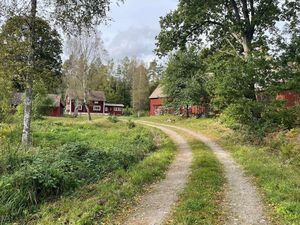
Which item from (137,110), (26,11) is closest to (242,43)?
(26,11)

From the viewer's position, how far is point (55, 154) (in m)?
13.9

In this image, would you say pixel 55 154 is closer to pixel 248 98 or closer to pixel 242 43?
pixel 248 98

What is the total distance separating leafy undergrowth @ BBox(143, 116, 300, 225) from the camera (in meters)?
8.04

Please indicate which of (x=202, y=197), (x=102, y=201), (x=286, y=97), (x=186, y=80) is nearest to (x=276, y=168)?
(x=202, y=197)

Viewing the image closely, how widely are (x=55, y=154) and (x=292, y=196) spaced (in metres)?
9.06

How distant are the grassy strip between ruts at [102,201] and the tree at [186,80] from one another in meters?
27.7

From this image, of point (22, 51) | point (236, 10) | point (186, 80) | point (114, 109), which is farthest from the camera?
point (114, 109)

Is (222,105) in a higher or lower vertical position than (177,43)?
lower

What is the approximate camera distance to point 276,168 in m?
12.7

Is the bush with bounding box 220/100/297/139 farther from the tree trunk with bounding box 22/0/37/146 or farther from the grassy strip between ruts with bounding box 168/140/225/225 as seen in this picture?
the tree trunk with bounding box 22/0/37/146

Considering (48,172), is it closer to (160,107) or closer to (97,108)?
(160,107)

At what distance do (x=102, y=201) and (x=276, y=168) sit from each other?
7.02 meters

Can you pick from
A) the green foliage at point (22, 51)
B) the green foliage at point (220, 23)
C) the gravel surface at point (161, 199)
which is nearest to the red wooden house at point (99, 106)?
the green foliage at point (220, 23)

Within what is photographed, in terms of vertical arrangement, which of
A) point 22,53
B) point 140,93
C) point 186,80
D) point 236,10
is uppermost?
point 236,10
